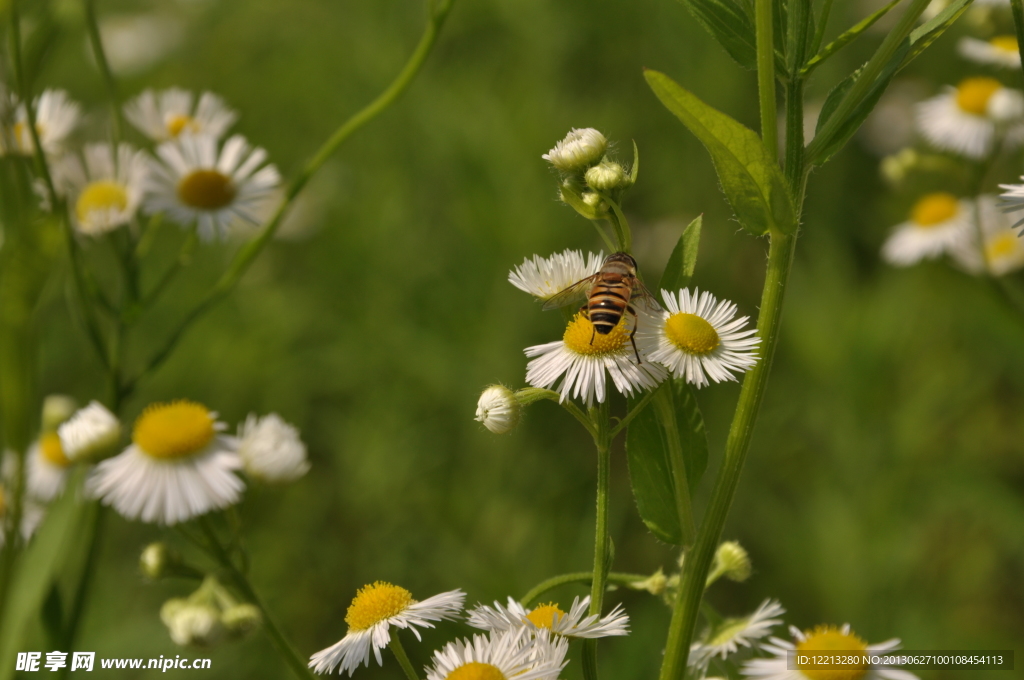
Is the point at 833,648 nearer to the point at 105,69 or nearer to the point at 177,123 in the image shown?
the point at 105,69

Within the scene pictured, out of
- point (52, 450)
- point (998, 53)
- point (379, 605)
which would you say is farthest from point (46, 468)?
point (998, 53)

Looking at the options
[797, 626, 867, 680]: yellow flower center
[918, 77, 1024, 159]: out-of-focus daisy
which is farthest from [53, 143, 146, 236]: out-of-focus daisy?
[918, 77, 1024, 159]: out-of-focus daisy

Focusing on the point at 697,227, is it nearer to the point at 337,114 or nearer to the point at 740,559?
the point at 740,559

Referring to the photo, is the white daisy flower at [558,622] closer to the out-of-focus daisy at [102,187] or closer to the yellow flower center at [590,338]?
the yellow flower center at [590,338]

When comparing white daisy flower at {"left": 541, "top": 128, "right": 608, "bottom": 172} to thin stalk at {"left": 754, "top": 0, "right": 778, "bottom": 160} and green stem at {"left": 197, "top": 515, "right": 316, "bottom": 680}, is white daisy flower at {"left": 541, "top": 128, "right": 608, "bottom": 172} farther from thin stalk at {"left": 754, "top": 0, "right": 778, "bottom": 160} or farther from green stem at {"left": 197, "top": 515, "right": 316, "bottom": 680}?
green stem at {"left": 197, "top": 515, "right": 316, "bottom": 680}

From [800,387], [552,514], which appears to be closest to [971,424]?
[800,387]
